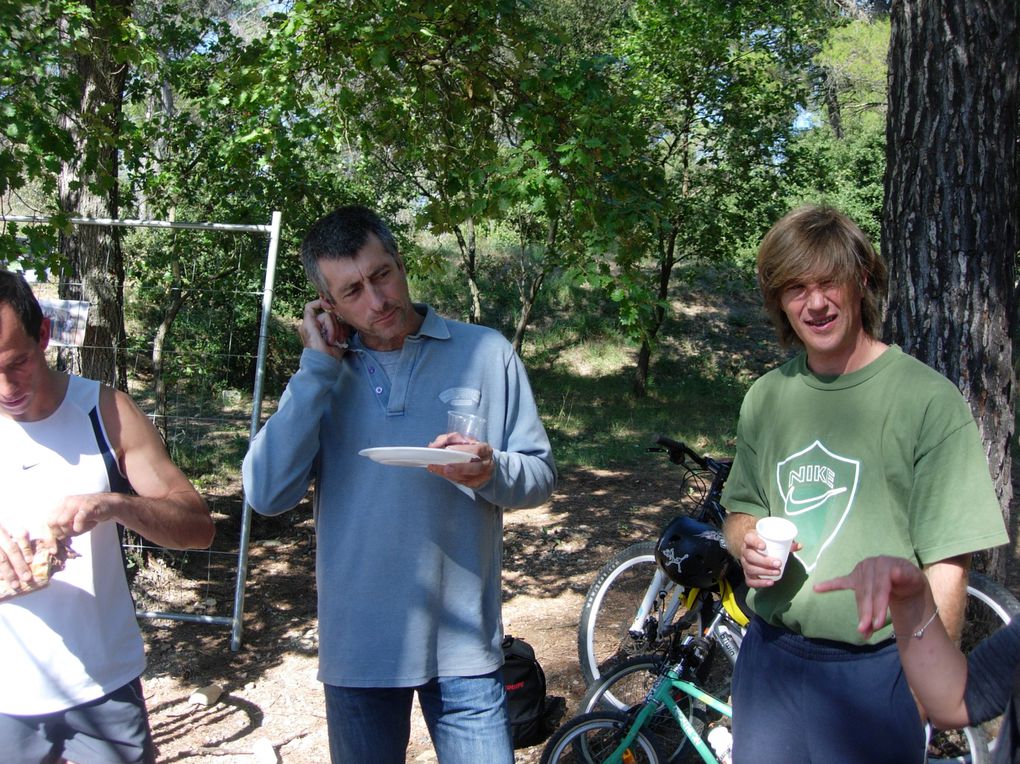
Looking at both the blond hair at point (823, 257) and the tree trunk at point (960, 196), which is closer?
the blond hair at point (823, 257)

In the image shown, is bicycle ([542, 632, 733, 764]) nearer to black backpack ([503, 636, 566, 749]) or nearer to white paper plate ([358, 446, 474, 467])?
black backpack ([503, 636, 566, 749])

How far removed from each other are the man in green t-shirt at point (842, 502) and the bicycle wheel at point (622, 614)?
1565mm

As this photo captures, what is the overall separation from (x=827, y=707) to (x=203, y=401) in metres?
6.94

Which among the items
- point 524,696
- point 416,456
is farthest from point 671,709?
point 416,456

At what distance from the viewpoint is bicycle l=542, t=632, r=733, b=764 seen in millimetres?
3203

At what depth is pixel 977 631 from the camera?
3592mm

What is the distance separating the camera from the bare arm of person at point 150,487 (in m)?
2.02

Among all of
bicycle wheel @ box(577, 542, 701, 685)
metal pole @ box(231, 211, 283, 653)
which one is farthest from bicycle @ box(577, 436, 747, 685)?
metal pole @ box(231, 211, 283, 653)

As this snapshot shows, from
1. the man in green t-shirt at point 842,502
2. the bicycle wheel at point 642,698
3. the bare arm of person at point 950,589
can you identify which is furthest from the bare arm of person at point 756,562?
the bicycle wheel at point 642,698

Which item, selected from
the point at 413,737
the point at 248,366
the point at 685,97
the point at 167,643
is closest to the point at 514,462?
the point at 413,737

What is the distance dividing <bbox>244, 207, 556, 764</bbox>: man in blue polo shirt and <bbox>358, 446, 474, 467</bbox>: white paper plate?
141 millimetres

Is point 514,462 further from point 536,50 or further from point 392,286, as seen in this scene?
point 536,50

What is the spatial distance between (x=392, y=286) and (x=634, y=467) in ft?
26.3

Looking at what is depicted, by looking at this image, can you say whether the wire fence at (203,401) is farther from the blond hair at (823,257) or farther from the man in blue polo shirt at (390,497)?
the blond hair at (823,257)
